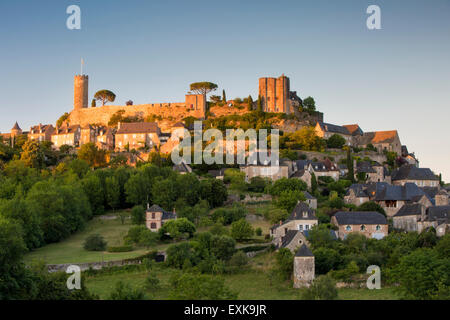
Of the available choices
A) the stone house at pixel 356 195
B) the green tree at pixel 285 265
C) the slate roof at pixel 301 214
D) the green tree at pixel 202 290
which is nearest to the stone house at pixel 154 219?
the slate roof at pixel 301 214

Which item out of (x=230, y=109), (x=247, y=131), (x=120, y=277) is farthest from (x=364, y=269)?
(x=230, y=109)

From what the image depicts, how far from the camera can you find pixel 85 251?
45344 millimetres

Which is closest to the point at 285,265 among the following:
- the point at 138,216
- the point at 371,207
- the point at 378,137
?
the point at 371,207

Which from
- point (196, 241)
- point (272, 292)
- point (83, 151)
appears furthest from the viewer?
point (83, 151)

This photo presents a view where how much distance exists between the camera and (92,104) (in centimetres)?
10525

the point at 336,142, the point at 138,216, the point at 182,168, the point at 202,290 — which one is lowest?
the point at 202,290

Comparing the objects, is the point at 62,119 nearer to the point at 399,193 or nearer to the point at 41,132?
the point at 41,132

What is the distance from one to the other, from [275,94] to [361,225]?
4414 centimetres

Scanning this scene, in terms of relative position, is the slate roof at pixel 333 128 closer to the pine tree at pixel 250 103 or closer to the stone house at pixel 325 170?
the pine tree at pixel 250 103

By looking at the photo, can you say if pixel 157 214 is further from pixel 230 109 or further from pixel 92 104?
pixel 92 104

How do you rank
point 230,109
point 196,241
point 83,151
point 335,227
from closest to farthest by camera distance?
point 196,241 → point 335,227 → point 83,151 → point 230,109

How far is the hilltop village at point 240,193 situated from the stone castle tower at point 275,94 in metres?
0.17
